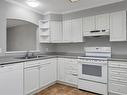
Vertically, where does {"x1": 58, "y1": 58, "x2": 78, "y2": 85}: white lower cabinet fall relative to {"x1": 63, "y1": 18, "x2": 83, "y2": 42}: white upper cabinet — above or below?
below

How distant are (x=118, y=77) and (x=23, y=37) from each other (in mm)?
3809

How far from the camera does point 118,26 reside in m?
2.70

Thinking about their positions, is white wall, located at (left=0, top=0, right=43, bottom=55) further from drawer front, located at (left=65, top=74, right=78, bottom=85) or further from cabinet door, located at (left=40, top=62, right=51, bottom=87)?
drawer front, located at (left=65, top=74, right=78, bottom=85)

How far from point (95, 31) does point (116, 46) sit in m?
0.76

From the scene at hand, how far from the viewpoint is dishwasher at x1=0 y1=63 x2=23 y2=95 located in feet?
6.45

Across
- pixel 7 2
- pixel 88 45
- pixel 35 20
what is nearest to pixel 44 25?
pixel 35 20

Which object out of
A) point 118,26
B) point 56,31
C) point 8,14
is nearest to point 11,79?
point 8,14

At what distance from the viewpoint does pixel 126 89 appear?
2.32m

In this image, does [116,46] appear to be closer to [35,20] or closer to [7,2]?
[35,20]

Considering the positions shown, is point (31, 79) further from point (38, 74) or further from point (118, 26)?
point (118, 26)

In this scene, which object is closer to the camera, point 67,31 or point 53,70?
point 53,70

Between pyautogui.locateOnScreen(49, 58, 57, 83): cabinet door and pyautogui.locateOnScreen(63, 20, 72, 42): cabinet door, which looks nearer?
pyautogui.locateOnScreen(49, 58, 57, 83): cabinet door

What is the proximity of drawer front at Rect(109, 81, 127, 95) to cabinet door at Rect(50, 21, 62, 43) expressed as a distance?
221cm

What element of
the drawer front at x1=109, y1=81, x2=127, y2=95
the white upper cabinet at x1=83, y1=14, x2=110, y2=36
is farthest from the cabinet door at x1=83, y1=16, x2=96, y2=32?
the drawer front at x1=109, y1=81, x2=127, y2=95
